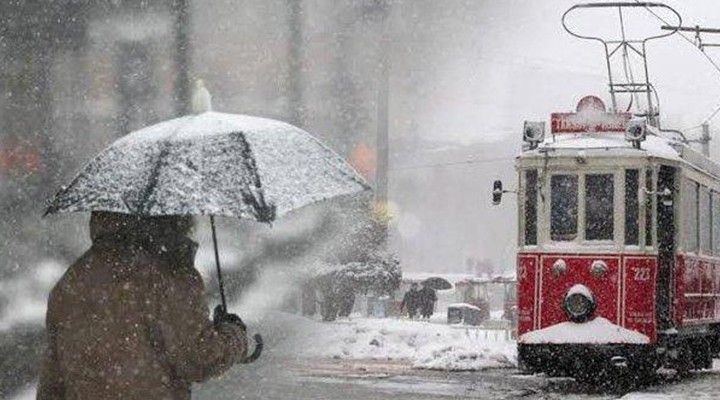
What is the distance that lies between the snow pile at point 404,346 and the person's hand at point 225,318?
566 inches

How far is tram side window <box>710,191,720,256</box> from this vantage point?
17.6 m

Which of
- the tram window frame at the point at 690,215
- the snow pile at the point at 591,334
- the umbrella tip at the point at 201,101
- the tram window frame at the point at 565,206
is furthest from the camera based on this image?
the tram window frame at the point at 690,215

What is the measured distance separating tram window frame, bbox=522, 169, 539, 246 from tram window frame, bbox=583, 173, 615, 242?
0.59 metres

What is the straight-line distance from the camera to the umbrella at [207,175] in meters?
4.29

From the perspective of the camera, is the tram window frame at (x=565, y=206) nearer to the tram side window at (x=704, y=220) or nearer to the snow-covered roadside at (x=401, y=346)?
the tram side window at (x=704, y=220)

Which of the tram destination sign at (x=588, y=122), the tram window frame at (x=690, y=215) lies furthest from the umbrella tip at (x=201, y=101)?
the tram window frame at (x=690, y=215)

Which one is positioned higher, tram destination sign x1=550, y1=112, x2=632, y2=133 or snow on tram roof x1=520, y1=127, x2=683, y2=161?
tram destination sign x1=550, y1=112, x2=632, y2=133

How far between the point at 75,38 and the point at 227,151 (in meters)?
25.5

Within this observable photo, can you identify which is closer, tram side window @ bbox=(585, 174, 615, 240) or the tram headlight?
the tram headlight

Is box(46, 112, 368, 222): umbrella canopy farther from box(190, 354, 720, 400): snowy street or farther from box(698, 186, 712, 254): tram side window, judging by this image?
box(698, 186, 712, 254): tram side window

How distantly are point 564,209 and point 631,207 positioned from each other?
0.78 metres

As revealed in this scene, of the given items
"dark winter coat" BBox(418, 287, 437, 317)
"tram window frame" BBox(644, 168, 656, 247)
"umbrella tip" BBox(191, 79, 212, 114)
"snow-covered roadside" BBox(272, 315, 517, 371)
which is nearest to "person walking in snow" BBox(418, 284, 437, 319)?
"dark winter coat" BBox(418, 287, 437, 317)

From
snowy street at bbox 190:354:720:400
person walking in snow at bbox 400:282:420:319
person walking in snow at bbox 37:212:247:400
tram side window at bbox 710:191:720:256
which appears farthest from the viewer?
person walking in snow at bbox 400:282:420:319

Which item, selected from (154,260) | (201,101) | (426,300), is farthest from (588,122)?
(426,300)
